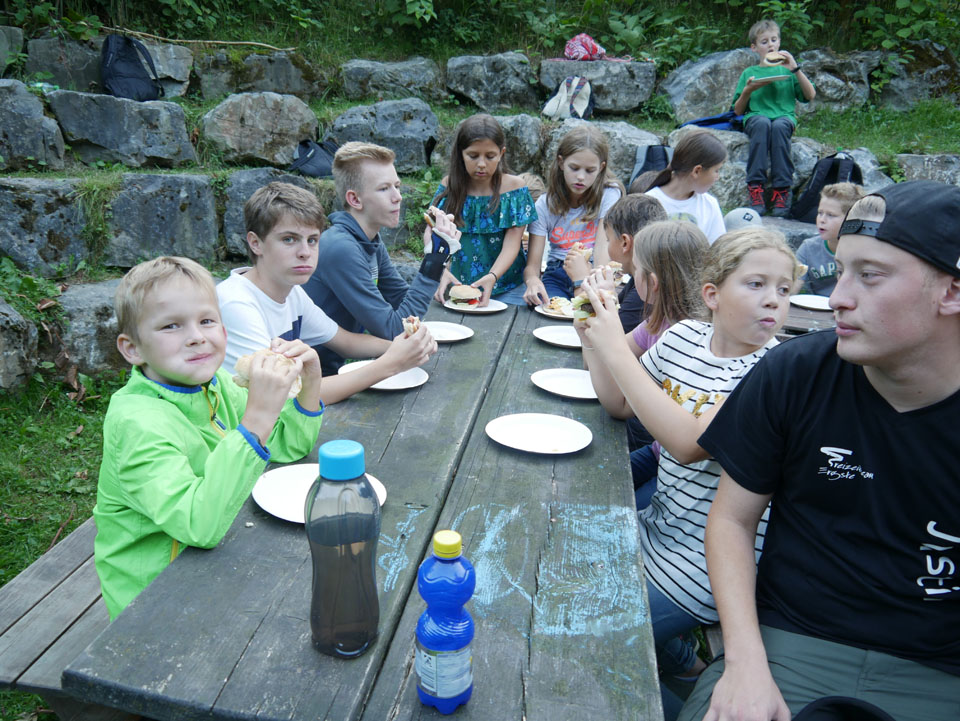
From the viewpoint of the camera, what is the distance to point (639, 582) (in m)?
1.55

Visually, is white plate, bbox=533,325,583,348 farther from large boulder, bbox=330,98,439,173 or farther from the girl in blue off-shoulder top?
large boulder, bbox=330,98,439,173

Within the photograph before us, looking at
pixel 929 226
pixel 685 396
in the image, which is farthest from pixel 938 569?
pixel 685 396

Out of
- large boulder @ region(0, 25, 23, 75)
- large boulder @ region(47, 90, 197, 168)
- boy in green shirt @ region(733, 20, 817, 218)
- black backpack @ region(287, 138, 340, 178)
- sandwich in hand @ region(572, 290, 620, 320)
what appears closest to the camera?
sandwich in hand @ region(572, 290, 620, 320)

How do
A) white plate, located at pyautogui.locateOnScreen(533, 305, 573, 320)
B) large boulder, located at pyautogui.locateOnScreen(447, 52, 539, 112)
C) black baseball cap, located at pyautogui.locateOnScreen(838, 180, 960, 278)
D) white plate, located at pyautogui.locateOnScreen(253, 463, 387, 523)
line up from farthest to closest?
large boulder, located at pyautogui.locateOnScreen(447, 52, 539, 112) < white plate, located at pyautogui.locateOnScreen(533, 305, 573, 320) < white plate, located at pyautogui.locateOnScreen(253, 463, 387, 523) < black baseball cap, located at pyautogui.locateOnScreen(838, 180, 960, 278)

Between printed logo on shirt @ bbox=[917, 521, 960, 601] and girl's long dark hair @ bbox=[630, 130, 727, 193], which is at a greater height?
girl's long dark hair @ bbox=[630, 130, 727, 193]

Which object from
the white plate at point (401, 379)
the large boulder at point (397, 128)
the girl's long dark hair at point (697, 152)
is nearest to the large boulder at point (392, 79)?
the large boulder at point (397, 128)

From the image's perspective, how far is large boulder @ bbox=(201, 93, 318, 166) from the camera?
6590mm

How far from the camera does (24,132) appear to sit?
5.54 meters

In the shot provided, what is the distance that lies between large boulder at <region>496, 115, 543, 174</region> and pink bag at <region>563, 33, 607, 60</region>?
5.54 feet

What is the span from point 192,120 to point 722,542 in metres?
6.56

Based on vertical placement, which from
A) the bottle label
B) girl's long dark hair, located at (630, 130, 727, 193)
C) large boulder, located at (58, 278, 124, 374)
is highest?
girl's long dark hair, located at (630, 130, 727, 193)

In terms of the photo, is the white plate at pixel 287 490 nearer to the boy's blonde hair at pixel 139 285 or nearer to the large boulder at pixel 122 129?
the boy's blonde hair at pixel 139 285

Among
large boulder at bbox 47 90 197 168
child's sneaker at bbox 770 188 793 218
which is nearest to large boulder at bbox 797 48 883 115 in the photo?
child's sneaker at bbox 770 188 793 218

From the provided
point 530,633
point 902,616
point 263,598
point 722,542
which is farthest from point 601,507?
point 263,598
